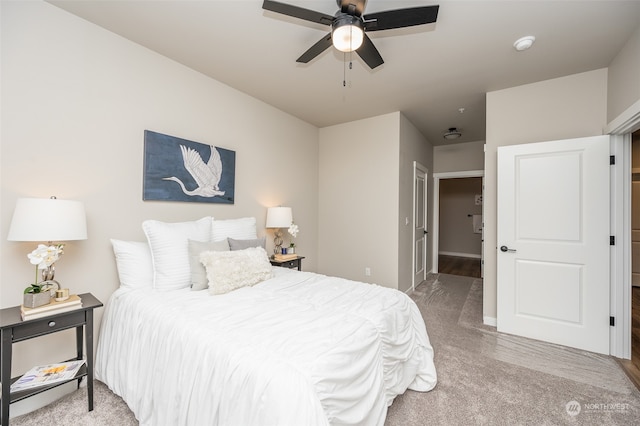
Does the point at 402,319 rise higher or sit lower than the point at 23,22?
lower

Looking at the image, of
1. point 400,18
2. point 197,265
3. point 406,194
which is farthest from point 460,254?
point 197,265

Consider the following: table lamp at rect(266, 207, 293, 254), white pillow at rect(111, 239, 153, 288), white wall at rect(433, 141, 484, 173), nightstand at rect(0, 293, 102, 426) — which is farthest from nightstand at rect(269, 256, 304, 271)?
white wall at rect(433, 141, 484, 173)

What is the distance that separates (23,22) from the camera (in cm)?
182

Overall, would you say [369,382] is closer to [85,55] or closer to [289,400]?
[289,400]

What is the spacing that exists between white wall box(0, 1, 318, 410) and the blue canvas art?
0.26 feet

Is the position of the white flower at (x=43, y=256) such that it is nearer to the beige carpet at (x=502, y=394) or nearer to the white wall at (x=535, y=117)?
the beige carpet at (x=502, y=394)

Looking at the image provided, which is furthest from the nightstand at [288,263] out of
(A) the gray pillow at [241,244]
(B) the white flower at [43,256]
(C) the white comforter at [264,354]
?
(B) the white flower at [43,256]

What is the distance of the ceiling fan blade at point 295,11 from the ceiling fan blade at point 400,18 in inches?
10.5

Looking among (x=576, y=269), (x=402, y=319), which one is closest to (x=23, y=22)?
(x=402, y=319)

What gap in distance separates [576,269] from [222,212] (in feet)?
12.2

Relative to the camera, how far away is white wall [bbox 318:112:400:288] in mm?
3887

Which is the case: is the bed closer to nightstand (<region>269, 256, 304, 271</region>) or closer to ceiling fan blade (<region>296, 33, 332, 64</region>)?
nightstand (<region>269, 256, 304, 271</region>)

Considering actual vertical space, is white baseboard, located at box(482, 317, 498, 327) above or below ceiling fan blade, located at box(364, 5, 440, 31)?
below

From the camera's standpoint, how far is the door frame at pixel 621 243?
2.44 metres
